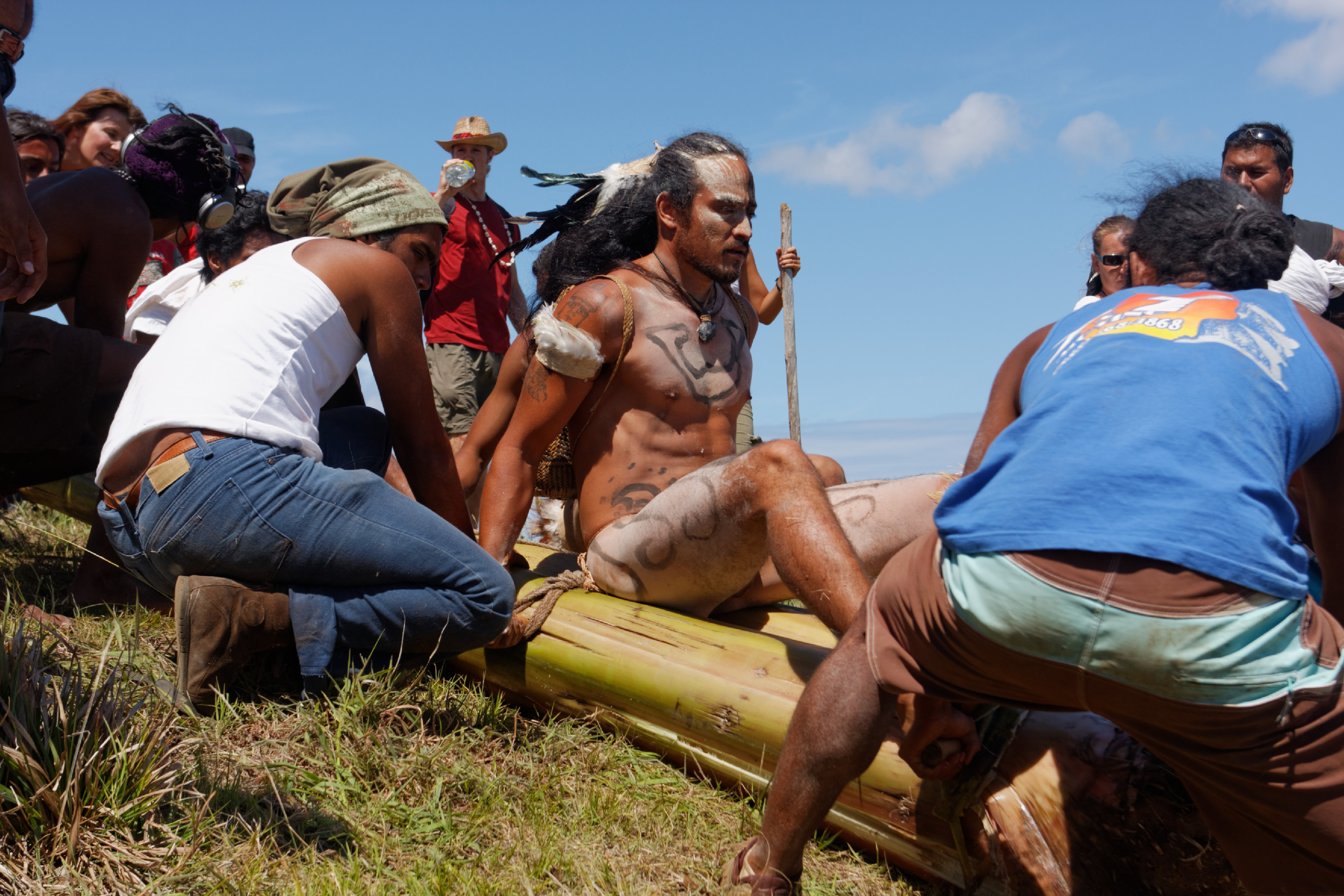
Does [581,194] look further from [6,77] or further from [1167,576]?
[1167,576]

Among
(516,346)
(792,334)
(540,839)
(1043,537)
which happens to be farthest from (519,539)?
(792,334)

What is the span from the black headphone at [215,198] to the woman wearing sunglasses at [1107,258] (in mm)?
3581

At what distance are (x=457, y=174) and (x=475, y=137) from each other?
57cm

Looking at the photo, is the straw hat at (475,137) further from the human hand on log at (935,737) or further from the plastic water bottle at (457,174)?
the human hand on log at (935,737)

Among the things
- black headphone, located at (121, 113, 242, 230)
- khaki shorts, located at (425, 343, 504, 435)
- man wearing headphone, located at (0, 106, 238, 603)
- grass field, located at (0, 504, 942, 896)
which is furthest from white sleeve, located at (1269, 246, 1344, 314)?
khaki shorts, located at (425, 343, 504, 435)

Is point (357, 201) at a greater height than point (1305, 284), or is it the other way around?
point (357, 201)

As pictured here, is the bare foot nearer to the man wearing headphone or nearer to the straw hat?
the man wearing headphone

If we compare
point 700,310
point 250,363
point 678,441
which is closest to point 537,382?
point 678,441

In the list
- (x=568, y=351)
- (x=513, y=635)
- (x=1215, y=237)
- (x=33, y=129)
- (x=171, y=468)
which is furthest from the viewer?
(x=33, y=129)

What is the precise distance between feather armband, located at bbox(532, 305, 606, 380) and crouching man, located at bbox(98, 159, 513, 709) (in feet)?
1.51

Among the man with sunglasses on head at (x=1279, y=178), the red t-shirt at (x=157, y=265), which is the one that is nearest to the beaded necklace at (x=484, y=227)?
the red t-shirt at (x=157, y=265)

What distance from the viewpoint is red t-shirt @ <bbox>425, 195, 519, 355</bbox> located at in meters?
6.24

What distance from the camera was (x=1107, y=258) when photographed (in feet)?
15.7

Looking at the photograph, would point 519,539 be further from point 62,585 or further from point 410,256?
point 62,585
